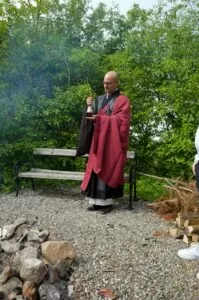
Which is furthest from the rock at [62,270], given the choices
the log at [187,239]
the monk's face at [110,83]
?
the monk's face at [110,83]

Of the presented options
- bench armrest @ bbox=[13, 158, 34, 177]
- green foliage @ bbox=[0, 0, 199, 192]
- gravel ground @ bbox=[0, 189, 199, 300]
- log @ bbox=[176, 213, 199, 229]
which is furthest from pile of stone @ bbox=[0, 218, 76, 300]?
green foliage @ bbox=[0, 0, 199, 192]

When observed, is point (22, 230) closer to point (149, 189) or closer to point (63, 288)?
point (63, 288)

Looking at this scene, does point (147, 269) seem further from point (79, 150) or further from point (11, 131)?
point (11, 131)

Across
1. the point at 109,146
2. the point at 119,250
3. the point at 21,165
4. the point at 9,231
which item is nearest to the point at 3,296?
the point at 9,231

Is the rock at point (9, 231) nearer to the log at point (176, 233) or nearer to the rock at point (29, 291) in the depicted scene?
the rock at point (29, 291)

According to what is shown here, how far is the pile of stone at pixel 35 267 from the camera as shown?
3406mm

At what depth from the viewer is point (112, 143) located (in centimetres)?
622

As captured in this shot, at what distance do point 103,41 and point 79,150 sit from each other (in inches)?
168

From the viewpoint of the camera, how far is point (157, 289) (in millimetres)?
3553

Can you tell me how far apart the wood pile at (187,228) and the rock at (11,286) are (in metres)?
2.00

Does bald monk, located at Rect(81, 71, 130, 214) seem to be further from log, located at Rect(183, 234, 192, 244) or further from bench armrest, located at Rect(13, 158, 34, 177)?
log, located at Rect(183, 234, 192, 244)

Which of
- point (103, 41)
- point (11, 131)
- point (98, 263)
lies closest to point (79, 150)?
point (11, 131)

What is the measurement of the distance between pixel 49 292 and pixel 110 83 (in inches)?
139

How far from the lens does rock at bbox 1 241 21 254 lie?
3.98 metres
